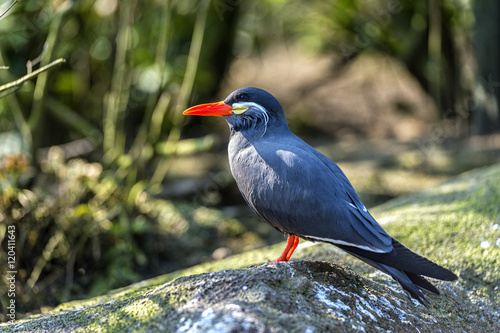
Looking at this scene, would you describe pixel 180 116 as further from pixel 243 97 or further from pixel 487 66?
pixel 487 66

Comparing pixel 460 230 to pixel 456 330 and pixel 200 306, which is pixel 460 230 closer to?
pixel 456 330

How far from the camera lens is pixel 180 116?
584 centimetres

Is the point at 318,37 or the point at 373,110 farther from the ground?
the point at 318,37

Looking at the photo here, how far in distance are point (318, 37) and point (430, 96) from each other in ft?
6.73

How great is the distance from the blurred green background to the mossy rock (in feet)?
4.25

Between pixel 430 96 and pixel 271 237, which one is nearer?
pixel 271 237

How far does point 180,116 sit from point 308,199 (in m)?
3.29

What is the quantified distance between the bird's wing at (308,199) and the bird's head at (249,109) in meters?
0.27

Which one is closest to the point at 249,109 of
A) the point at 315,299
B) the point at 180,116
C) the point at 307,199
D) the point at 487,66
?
the point at 307,199

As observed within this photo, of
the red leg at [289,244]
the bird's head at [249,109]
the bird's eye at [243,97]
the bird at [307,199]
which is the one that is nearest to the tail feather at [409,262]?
the bird at [307,199]

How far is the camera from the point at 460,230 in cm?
380

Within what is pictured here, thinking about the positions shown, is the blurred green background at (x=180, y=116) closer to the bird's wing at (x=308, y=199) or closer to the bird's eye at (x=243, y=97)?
the bird's eye at (x=243, y=97)

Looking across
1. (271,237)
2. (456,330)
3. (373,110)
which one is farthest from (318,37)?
(456,330)

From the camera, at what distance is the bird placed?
2637mm
